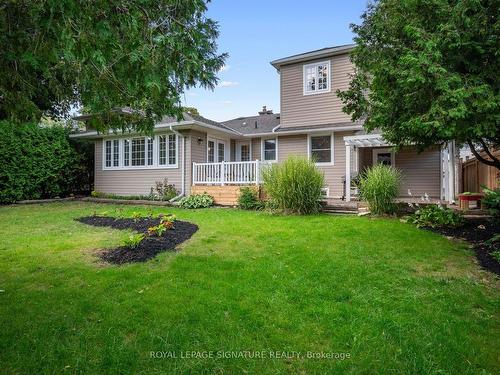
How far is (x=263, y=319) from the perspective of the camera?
3.16 metres

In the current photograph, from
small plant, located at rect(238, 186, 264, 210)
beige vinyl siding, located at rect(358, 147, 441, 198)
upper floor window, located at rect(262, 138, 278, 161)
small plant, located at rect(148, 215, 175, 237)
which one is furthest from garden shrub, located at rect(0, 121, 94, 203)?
beige vinyl siding, located at rect(358, 147, 441, 198)

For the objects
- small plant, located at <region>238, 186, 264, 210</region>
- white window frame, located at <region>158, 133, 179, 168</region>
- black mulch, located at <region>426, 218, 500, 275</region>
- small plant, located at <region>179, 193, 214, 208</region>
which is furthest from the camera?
white window frame, located at <region>158, 133, 179, 168</region>

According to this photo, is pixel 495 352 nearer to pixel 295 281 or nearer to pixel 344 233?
pixel 295 281

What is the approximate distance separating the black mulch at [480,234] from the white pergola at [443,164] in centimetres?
288

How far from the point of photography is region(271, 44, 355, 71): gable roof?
1276cm

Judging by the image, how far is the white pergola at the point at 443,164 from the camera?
999 centimetres

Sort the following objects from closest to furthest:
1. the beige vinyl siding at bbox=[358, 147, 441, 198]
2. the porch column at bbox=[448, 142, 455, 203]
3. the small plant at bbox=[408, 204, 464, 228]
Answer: the small plant at bbox=[408, 204, 464, 228] < the porch column at bbox=[448, 142, 455, 203] < the beige vinyl siding at bbox=[358, 147, 441, 198]

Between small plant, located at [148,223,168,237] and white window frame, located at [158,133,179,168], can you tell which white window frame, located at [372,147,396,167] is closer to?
white window frame, located at [158,133,179,168]

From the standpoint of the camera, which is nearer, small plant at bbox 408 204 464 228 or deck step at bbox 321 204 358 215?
small plant at bbox 408 204 464 228

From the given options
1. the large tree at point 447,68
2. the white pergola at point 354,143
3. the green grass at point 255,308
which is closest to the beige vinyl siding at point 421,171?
the white pergola at point 354,143

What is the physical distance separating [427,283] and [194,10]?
4135 millimetres

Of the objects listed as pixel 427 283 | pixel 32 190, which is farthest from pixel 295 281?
pixel 32 190

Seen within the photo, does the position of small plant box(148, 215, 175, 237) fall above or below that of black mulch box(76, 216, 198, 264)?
above

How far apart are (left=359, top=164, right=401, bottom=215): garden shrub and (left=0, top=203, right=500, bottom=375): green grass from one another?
2713mm
